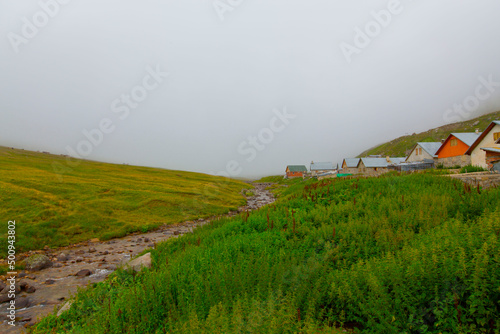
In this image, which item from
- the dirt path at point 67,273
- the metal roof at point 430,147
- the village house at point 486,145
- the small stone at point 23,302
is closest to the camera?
the dirt path at point 67,273

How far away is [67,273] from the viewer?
12.2m

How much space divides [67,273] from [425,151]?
69.6m

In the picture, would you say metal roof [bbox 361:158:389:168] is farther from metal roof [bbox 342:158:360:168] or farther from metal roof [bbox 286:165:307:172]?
metal roof [bbox 286:165:307:172]

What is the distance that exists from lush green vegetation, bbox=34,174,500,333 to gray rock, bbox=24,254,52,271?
8.21 metres

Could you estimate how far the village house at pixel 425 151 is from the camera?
56.5 m

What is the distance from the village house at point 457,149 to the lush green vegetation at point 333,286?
43.3m

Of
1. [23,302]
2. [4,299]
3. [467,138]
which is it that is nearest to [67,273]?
[4,299]

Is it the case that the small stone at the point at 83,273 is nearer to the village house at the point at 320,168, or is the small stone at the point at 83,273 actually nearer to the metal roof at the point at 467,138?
the metal roof at the point at 467,138

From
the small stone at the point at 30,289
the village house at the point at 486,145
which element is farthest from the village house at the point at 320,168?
the small stone at the point at 30,289

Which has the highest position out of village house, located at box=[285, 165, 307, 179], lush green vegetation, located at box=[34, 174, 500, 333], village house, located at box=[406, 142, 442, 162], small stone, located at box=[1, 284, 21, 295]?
village house, located at box=[406, 142, 442, 162]

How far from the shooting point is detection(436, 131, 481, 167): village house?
41.4 m

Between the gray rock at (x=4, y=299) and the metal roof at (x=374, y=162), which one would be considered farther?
the metal roof at (x=374, y=162)

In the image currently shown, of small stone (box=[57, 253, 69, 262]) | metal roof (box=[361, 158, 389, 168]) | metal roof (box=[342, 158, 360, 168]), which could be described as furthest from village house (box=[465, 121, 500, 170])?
metal roof (box=[342, 158, 360, 168])

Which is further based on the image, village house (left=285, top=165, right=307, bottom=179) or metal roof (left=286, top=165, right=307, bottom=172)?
metal roof (left=286, top=165, right=307, bottom=172)
